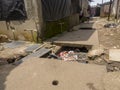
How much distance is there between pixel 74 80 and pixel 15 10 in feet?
14.2

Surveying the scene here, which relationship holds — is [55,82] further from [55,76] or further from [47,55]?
[47,55]

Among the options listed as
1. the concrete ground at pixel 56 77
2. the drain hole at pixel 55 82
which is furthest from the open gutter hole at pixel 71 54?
the drain hole at pixel 55 82

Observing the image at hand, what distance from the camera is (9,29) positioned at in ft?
20.5

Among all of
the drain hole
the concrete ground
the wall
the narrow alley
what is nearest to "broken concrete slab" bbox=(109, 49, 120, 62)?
the narrow alley

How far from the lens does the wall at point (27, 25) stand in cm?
558

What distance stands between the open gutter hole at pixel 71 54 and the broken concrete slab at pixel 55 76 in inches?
40.2

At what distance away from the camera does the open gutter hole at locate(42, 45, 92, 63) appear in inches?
179

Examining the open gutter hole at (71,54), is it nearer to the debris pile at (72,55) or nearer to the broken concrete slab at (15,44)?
the debris pile at (72,55)

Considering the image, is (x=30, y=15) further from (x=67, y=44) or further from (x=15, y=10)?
(x=67, y=44)

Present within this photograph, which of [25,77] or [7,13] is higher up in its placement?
[7,13]

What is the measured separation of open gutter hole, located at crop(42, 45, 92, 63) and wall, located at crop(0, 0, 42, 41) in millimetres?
1366

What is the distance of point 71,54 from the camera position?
16.5 ft

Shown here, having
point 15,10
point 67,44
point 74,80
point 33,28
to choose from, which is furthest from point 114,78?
point 15,10

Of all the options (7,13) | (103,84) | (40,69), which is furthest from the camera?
(7,13)
